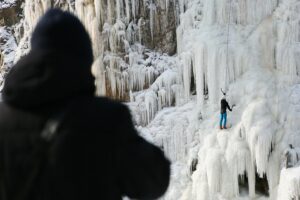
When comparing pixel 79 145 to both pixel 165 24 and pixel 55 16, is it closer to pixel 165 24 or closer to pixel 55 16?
pixel 55 16

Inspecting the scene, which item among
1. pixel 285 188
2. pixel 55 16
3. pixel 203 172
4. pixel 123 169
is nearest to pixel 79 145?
pixel 123 169

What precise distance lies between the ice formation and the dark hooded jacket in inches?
327

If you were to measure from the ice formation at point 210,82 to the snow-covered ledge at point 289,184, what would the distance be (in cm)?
2

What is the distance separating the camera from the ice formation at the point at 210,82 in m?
10.8

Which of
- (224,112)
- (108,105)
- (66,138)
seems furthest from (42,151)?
(224,112)

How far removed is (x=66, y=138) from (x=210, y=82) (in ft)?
34.6

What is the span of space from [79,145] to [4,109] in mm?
293

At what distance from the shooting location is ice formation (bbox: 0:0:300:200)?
10766 mm

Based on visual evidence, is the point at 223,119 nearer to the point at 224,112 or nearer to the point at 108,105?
the point at 224,112

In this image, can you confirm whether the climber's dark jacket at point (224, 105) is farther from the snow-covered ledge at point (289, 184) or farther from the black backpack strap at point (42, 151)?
the black backpack strap at point (42, 151)

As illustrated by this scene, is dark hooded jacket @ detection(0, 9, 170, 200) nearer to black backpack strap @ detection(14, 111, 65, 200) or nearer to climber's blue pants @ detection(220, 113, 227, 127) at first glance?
black backpack strap @ detection(14, 111, 65, 200)

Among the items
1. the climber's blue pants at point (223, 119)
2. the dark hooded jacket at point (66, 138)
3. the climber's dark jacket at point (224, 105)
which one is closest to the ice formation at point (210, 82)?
the climber's blue pants at point (223, 119)

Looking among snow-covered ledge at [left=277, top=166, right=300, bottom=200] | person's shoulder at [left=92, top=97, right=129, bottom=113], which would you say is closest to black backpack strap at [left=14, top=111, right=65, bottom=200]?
person's shoulder at [left=92, top=97, right=129, bottom=113]

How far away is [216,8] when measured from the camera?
1254 centimetres
